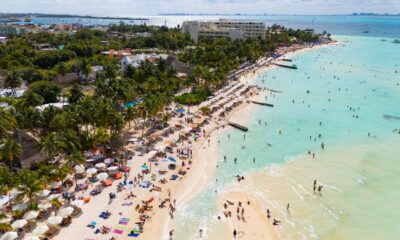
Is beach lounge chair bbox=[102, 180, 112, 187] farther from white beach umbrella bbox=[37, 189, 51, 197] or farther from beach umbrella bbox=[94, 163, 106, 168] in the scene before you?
white beach umbrella bbox=[37, 189, 51, 197]

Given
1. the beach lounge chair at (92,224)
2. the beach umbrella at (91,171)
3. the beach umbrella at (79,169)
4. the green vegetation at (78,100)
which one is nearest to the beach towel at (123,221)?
the beach lounge chair at (92,224)

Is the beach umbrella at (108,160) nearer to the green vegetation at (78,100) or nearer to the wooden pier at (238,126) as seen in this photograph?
the green vegetation at (78,100)

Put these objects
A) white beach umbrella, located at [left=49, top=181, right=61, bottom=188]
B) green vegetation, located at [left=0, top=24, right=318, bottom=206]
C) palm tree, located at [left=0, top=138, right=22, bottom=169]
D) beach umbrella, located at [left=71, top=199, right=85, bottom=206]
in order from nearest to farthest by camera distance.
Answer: beach umbrella, located at [left=71, top=199, right=85, bottom=206], palm tree, located at [left=0, top=138, right=22, bottom=169], white beach umbrella, located at [left=49, top=181, right=61, bottom=188], green vegetation, located at [left=0, top=24, right=318, bottom=206]

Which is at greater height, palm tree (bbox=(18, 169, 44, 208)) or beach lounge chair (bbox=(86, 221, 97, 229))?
palm tree (bbox=(18, 169, 44, 208))

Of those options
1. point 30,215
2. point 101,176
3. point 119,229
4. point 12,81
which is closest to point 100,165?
point 101,176

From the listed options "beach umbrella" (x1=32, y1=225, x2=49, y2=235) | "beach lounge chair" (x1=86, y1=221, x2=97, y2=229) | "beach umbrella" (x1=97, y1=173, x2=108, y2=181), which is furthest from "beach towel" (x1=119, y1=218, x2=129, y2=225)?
"beach umbrella" (x1=97, y1=173, x2=108, y2=181)

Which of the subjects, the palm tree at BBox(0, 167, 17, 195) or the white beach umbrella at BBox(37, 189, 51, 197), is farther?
the white beach umbrella at BBox(37, 189, 51, 197)

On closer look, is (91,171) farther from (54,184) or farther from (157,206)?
(157,206)
